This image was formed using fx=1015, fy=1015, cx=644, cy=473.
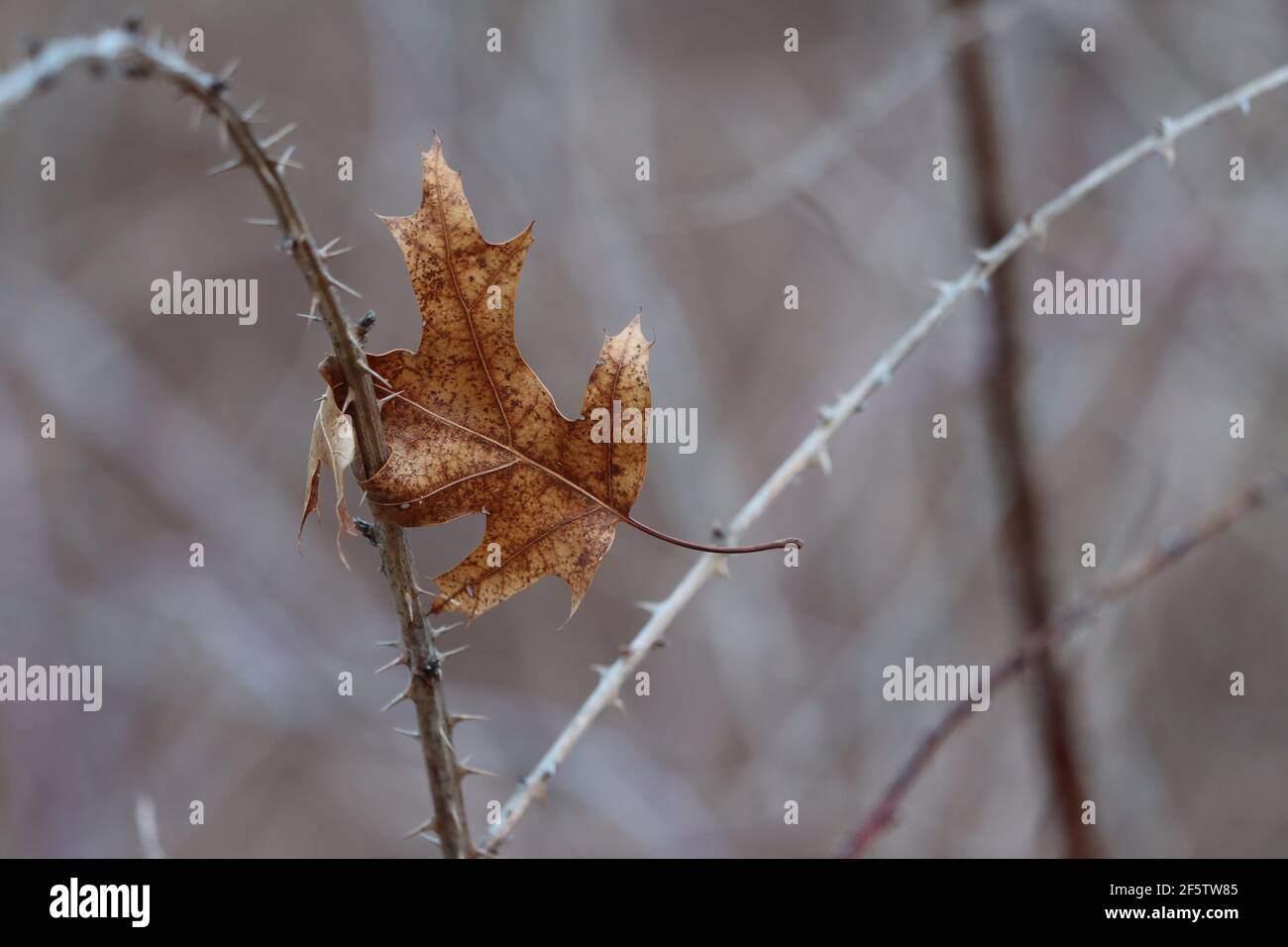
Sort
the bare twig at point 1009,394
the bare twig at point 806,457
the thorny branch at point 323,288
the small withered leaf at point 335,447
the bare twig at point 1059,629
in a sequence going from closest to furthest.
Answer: the thorny branch at point 323,288, the small withered leaf at point 335,447, the bare twig at point 806,457, the bare twig at point 1059,629, the bare twig at point 1009,394

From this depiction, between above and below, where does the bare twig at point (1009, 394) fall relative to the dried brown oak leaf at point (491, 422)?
Answer: above

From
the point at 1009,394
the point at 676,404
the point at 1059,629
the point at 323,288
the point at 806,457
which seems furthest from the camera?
the point at 676,404

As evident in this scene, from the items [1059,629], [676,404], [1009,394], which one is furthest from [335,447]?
[676,404]

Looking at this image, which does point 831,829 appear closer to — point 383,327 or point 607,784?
point 607,784

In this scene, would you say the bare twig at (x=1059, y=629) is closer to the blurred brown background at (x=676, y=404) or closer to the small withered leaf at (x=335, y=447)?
the small withered leaf at (x=335, y=447)

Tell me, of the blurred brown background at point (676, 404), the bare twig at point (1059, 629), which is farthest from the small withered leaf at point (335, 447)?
the blurred brown background at point (676, 404)

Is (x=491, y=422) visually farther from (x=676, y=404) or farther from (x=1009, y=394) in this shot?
(x=676, y=404)

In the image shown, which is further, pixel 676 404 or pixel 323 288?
pixel 676 404
